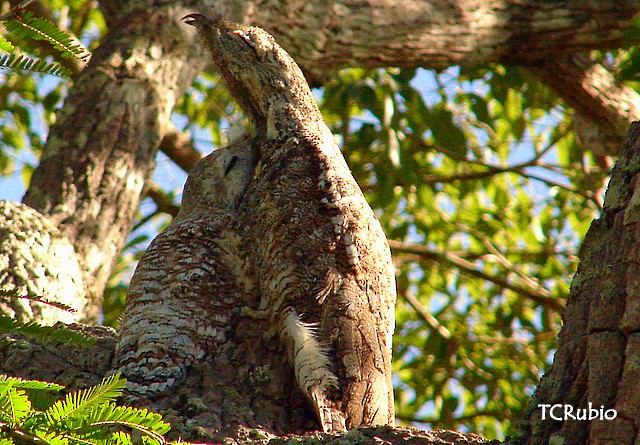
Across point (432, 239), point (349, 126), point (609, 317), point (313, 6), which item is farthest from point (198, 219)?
point (432, 239)

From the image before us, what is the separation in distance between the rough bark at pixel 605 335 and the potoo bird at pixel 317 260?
785 millimetres

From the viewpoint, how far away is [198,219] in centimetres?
276

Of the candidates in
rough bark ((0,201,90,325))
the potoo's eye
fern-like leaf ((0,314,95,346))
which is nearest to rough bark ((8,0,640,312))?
rough bark ((0,201,90,325))

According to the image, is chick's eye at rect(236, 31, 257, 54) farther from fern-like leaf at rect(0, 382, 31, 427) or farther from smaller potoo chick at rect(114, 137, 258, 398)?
fern-like leaf at rect(0, 382, 31, 427)

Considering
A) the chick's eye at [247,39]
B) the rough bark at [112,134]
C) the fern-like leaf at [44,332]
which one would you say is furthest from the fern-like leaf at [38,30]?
the rough bark at [112,134]

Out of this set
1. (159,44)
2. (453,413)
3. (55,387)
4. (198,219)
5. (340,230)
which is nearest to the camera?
(55,387)

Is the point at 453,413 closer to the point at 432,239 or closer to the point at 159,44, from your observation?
the point at 432,239

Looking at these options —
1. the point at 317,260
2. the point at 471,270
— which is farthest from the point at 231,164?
the point at 471,270

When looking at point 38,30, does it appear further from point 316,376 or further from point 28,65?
point 316,376

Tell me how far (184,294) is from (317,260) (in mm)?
473

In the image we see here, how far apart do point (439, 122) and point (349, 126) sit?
3.19 ft

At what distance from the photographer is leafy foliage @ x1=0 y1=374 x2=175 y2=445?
126cm

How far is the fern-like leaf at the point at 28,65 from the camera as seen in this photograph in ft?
5.79

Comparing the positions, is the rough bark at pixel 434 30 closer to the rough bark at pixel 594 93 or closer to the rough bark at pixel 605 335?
the rough bark at pixel 594 93
